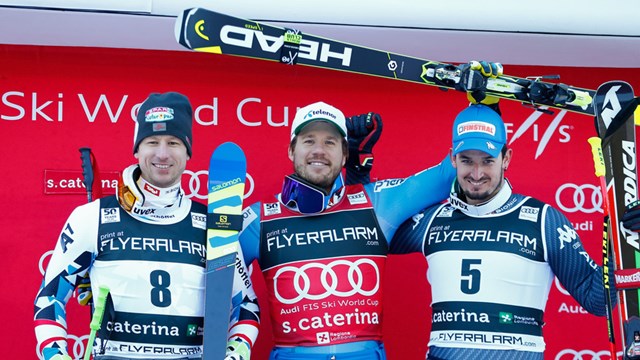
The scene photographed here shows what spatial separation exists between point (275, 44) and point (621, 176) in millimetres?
1547

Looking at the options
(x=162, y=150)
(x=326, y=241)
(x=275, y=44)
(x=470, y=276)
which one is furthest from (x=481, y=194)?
(x=162, y=150)

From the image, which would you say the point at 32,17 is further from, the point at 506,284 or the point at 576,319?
the point at 576,319

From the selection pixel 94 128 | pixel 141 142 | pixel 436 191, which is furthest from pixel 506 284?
pixel 94 128

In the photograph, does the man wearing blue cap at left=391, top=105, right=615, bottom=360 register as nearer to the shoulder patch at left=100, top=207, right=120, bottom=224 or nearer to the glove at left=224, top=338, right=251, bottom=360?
the glove at left=224, top=338, right=251, bottom=360

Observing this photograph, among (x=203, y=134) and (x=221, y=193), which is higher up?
(x=203, y=134)

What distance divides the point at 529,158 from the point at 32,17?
263cm

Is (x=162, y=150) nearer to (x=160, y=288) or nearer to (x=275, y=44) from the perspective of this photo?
(x=160, y=288)

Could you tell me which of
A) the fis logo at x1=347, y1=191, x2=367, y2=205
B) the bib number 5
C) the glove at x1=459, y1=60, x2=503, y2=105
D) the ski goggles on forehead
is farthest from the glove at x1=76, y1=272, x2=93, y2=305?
the glove at x1=459, y1=60, x2=503, y2=105

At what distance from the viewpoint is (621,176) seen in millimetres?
3791

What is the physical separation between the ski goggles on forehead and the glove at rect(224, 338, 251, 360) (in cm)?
67

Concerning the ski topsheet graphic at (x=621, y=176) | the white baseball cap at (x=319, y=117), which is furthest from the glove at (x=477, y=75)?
the white baseball cap at (x=319, y=117)

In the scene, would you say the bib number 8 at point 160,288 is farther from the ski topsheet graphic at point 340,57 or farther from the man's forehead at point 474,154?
the man's forehead at point 474,154

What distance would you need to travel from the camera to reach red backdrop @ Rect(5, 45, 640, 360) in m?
4.74

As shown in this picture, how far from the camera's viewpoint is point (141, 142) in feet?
12.9
